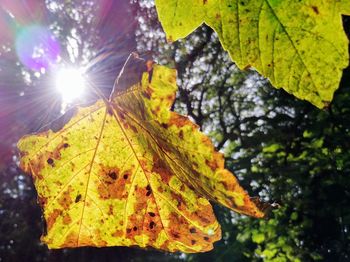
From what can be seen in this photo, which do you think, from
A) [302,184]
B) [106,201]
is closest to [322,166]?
[302,184]

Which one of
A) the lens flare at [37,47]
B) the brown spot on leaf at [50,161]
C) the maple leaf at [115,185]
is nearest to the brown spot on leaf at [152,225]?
the maple leaf at [115,185]

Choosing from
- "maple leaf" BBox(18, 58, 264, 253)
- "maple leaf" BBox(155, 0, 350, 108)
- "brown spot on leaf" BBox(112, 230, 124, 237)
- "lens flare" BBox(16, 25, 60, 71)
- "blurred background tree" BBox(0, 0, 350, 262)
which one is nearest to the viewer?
"maple leaf" BBox(155, 0, 350, 108)

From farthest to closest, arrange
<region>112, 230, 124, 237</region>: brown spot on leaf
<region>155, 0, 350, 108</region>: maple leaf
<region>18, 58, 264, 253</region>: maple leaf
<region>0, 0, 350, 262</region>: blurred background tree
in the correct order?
<region>0, 0, 350, 262</region>: blurred background tree → <region>112, 230, 124, 237</region>: brown spot on leaf → <region>18, 58, 264, 253</region>: maple leaf → <region>155, 0, 350, 108</region>: maple leaf

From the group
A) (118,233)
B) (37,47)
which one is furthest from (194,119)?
(118,233)

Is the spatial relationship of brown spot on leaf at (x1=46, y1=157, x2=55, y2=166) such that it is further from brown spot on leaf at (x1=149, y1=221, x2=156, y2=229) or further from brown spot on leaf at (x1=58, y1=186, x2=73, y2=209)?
brown spot on leaf at (x1=149, y1=221, x2=156, y2=229)

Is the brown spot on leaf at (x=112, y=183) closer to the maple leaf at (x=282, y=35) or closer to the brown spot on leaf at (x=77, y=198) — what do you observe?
the brown spot on leaf at (x=77, y=198)

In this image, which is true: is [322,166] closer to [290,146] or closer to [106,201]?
[290,146]

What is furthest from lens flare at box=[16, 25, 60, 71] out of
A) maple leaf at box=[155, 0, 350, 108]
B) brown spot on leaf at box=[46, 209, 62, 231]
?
maple leaf at box=[155, 0, 350, 108]
